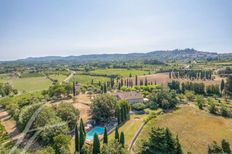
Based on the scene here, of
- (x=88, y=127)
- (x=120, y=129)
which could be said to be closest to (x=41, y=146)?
(x=88, y=127)

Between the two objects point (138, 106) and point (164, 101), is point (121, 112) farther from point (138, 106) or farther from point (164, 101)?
point (164, 101)

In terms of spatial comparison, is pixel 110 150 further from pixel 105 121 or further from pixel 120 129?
pixel 105 121

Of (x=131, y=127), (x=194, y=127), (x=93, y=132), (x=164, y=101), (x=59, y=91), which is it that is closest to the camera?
(x=93, y=132)

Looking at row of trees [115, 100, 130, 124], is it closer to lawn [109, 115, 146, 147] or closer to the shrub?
lawn [109, 115, 146, 147]

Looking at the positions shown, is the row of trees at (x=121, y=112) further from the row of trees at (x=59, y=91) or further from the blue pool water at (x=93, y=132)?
the row of trees at (x=59, y=91)

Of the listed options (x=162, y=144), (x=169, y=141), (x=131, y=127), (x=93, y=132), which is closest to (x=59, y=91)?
(x=93, y=132)

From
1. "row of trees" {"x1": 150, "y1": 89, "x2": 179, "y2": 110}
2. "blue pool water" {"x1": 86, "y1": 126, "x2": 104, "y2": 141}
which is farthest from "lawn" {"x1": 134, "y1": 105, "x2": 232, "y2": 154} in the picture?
"blue pool water" {"x1": 86, "y1": 126, "x2": 104, "y2": 141}

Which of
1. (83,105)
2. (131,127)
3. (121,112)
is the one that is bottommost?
(131,127)
